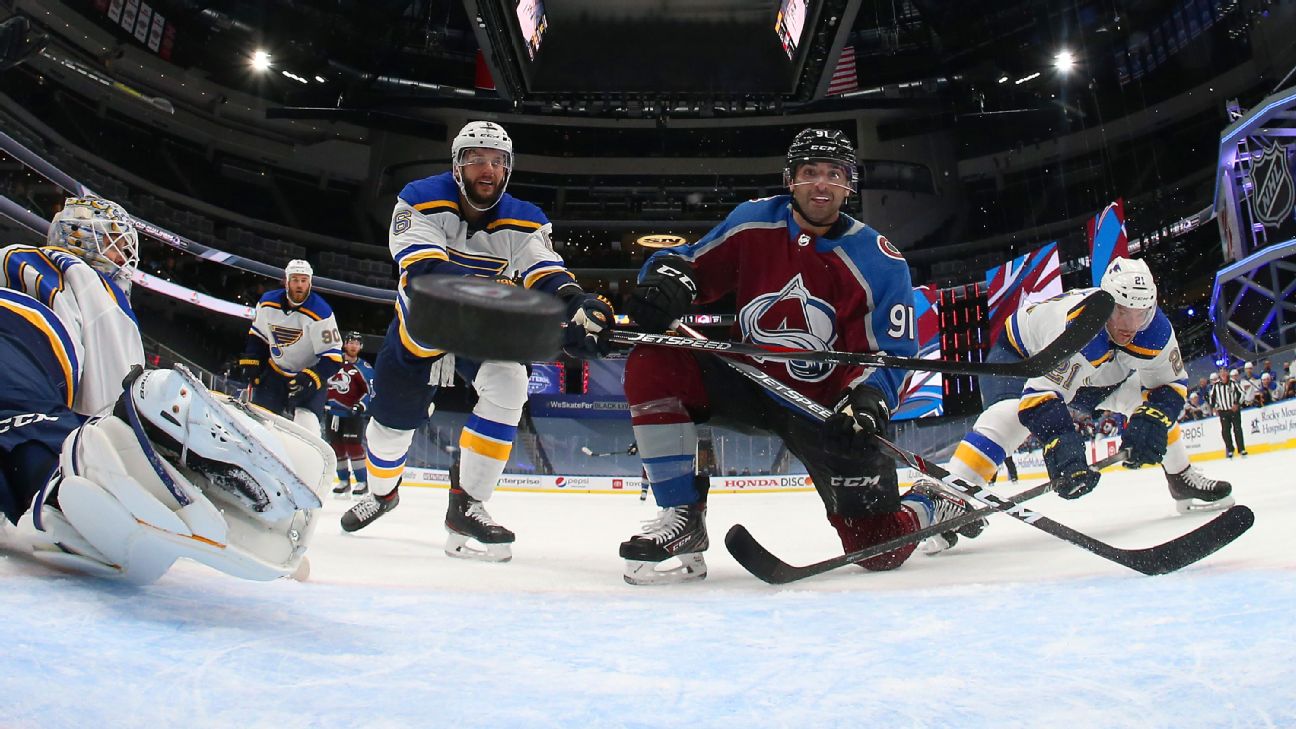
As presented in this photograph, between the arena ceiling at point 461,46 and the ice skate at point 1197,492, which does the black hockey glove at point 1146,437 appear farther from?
the arena ceiling at point 461,46

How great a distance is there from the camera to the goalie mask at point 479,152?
8.98 feet

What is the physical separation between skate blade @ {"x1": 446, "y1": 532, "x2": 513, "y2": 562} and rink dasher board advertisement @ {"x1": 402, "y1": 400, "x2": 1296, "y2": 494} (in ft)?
15.0

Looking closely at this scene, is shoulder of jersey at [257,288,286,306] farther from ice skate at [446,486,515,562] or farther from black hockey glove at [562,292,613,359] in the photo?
black hockey glove at [562,292,613,359]

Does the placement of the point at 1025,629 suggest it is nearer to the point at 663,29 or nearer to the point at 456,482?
the point at 456,482

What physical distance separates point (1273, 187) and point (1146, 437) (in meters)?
8.27

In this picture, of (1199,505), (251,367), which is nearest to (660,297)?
(1199,505)

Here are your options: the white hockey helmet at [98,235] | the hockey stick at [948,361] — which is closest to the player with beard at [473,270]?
the hockey stick at [948,361]

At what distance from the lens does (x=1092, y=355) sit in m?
3.43

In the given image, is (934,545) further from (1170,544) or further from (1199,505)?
(1199,505)

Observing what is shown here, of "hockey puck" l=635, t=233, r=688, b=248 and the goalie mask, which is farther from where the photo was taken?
"hockey puck" l=635, t=233, r=688, b=248

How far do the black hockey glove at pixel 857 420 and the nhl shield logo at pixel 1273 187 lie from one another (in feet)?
31.1

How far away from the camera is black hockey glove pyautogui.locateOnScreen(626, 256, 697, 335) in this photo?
2.21 m

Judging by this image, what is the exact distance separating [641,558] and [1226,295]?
35.7 feet

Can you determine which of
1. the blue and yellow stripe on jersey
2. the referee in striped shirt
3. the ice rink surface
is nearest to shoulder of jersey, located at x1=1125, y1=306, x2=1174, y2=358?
the ice rink surface
